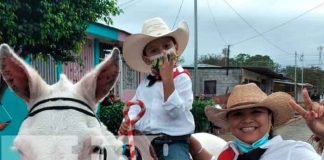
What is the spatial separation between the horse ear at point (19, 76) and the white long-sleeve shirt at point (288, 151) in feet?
4.91

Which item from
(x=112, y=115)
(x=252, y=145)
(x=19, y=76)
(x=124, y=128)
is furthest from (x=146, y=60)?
(x=112, y=115)

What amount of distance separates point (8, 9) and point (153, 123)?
379cm

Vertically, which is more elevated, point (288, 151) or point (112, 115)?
point (288, 151)

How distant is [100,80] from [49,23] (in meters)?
4.50

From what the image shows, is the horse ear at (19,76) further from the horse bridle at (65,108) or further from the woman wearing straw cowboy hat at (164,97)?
the woman wearing straw cowboy hat at (164,97)

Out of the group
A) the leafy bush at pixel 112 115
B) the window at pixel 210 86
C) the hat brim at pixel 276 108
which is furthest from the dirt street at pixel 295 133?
the hat brim at pixel 276 108

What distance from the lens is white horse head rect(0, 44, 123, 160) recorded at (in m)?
2.05

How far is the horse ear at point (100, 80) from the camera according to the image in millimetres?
2412

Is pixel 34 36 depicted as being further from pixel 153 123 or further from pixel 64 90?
pixel 64 90

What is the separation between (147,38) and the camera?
3412mm

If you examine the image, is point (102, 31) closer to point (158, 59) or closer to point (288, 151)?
point (158, 59)

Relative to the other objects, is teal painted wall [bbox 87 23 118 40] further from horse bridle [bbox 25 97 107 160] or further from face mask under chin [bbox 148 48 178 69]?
horse bridle [bbox 25 97 107 160]

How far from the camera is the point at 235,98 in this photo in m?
3.04

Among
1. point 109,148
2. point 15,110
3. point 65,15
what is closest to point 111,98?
point 15,110
